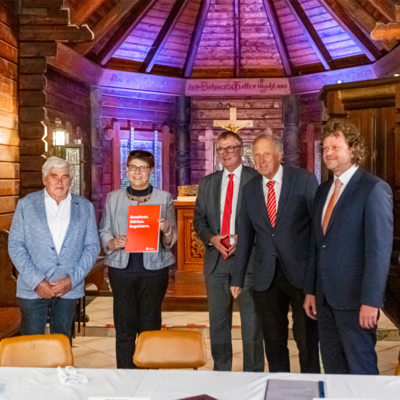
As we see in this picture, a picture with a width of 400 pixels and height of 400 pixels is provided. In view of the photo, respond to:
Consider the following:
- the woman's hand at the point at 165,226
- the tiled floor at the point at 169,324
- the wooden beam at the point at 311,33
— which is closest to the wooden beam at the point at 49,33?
the tiled floor at the point at 169,324

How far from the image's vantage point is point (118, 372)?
2.25 metres

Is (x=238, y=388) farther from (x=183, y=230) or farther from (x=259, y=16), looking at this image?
(x=259, y=16)

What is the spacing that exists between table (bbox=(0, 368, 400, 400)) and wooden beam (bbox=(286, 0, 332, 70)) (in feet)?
29.7

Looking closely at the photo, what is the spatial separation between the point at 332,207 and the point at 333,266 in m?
0.31

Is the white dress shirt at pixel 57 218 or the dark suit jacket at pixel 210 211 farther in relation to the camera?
the dark suit jacket at pixel 210 211

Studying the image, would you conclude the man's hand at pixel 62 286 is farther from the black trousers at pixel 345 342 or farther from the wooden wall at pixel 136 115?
the wooden wall at pixel 136 115

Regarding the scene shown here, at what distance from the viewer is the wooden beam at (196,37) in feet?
34.9

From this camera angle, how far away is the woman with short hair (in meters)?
3.63

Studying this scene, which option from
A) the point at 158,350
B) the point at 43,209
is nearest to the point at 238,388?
the point at 158,350

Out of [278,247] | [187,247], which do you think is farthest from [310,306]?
[187,247]

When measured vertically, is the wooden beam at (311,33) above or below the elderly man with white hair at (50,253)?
above

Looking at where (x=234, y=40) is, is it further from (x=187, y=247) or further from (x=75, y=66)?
(x=187, y=247)

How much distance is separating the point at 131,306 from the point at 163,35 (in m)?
7.90

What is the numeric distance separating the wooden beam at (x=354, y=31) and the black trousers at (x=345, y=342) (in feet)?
24.5
